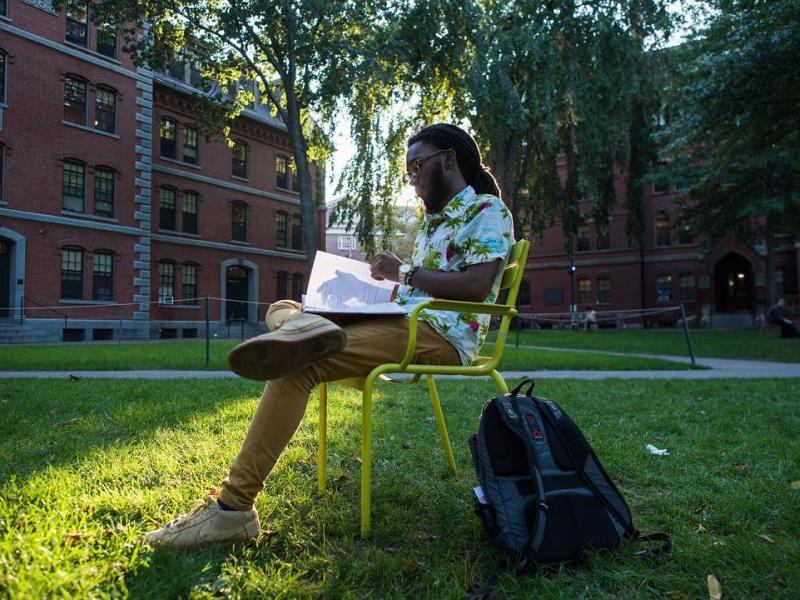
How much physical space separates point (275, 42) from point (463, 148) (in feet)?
47.1

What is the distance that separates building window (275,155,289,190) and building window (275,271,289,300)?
182 inches

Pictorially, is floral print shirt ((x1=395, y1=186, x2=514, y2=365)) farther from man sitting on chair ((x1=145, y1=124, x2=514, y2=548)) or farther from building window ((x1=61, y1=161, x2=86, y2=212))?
building window ((x1=61, y1=161, x2=86, y2=212))

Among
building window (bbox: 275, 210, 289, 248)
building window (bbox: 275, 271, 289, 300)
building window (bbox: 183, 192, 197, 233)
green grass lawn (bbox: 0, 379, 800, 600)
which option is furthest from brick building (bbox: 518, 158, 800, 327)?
green grass lawn (bbox: 0, 379, 800, 600)

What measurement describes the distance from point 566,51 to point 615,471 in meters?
15.4

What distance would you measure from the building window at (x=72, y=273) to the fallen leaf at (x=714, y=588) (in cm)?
2243

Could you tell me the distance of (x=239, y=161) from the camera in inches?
1083

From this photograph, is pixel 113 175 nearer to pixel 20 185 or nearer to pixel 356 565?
pixel 20 185

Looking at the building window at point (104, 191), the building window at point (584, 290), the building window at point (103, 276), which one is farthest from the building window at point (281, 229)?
the building window at point (584, 290)

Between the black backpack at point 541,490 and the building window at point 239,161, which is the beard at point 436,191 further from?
the building window at point 239,161

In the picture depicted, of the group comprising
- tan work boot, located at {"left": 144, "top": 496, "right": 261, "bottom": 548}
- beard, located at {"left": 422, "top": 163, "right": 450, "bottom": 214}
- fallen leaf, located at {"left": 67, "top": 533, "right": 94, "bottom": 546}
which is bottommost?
fallen leaf, located at {"left": 67, "top": 533, "right": 94, "bottom": 546}

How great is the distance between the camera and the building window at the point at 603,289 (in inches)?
1527

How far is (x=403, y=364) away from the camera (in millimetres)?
2283

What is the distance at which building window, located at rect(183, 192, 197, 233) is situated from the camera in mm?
25109

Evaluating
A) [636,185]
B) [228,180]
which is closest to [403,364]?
[636,185]
